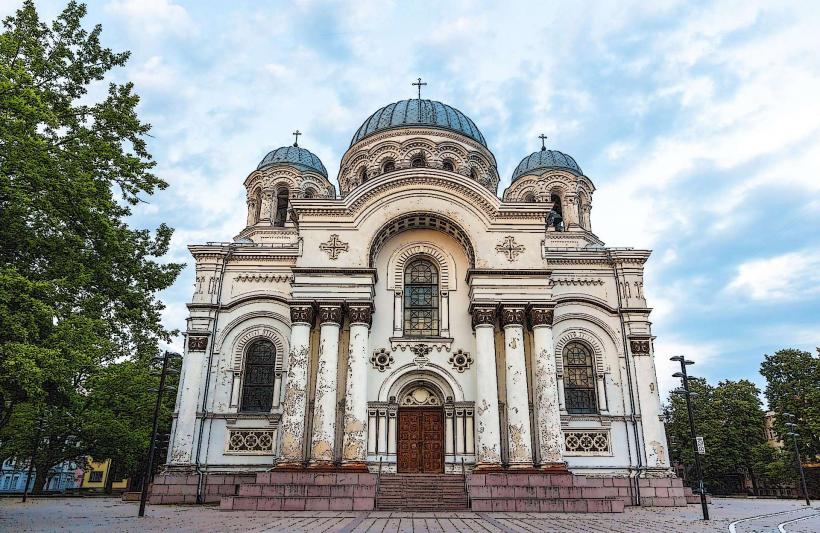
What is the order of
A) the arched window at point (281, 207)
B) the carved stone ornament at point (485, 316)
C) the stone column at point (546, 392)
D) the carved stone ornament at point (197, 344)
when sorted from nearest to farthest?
the stone column at point (546, 392) → the carved stone ornament at point (485, 316) → the carved stone ornament at point (197, 344) → the arched window at point (281, 207)

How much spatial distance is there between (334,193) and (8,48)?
19.0 m

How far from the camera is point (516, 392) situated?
727 inches

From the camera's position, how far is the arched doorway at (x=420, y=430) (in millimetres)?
19031

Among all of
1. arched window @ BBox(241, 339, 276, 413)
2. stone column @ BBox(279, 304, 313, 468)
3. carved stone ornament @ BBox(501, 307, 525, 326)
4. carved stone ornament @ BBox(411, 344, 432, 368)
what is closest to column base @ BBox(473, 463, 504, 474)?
carved stone ornament @ BBox(411, 344, 432, 368)

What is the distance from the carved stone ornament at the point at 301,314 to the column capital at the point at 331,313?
374 millimetres

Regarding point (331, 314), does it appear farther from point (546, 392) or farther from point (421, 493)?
point (546, 392)

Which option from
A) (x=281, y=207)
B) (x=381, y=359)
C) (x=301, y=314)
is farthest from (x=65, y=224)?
(x=281, y=207)

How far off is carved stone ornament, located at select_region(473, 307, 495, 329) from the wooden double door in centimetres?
335

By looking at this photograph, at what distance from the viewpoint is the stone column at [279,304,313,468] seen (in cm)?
1758

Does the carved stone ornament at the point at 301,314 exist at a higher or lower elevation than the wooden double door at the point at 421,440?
higher

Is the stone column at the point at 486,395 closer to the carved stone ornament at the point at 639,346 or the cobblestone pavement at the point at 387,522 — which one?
the cobblestone pavement at the point at 387,522

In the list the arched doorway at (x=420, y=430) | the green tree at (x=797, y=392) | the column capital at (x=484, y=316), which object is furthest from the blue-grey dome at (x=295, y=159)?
the green tree at (x=797, y=392)

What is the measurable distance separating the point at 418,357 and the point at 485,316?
2743 mm

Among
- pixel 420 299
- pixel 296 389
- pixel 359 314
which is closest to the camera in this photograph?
pixel 296 389
